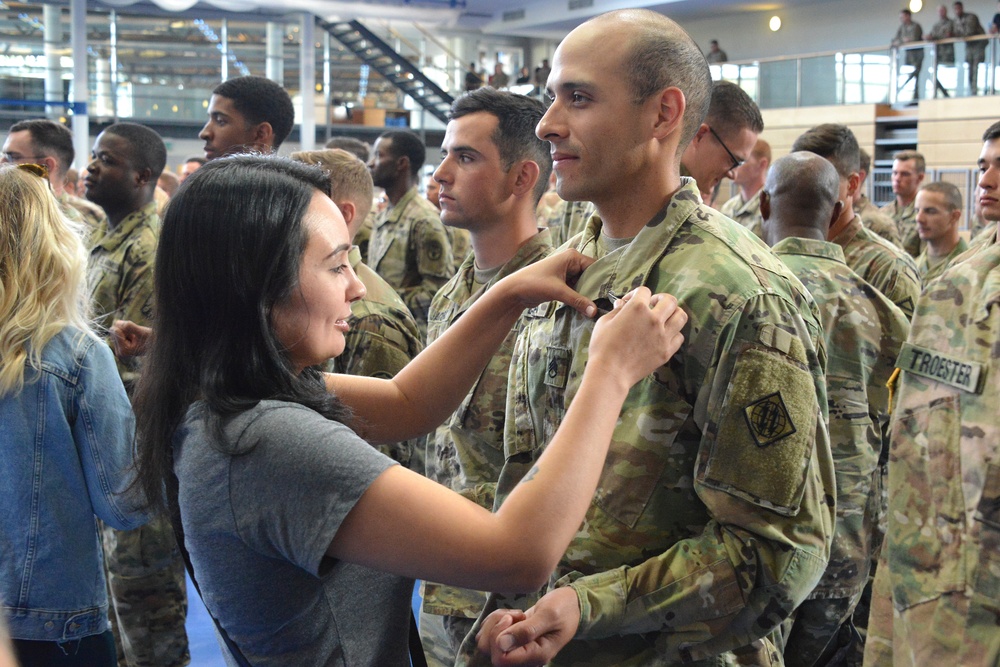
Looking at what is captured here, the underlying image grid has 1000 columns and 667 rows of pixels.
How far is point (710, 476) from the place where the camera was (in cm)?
145

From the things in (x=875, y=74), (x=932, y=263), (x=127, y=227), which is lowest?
(x=932, y=263)

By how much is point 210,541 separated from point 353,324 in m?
1.63

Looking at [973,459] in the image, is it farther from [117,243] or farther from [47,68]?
[47,68]

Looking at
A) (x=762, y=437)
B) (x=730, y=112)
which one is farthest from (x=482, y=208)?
(x=762, y=437)

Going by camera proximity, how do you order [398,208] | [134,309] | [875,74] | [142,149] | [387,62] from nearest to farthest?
[134,309]
[142,149]
[398,208]
[875,74]
[387,62]

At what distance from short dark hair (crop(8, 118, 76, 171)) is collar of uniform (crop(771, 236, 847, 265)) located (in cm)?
354

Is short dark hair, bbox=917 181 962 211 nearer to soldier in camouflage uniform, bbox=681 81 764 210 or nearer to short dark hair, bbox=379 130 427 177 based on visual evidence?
soldier in camouflage uniform, bbox=681 81 764 210

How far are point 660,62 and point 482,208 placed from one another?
118cm

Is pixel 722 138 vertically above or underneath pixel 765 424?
above

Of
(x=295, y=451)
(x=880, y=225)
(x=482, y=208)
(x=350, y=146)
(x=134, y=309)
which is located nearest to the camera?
(x=295, y=451)

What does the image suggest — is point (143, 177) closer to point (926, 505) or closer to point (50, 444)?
point (50, 444)

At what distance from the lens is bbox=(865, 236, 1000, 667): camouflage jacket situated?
5.38 ft

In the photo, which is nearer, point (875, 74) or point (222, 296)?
point (222, 296)

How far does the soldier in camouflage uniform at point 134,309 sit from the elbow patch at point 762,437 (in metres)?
2.34
